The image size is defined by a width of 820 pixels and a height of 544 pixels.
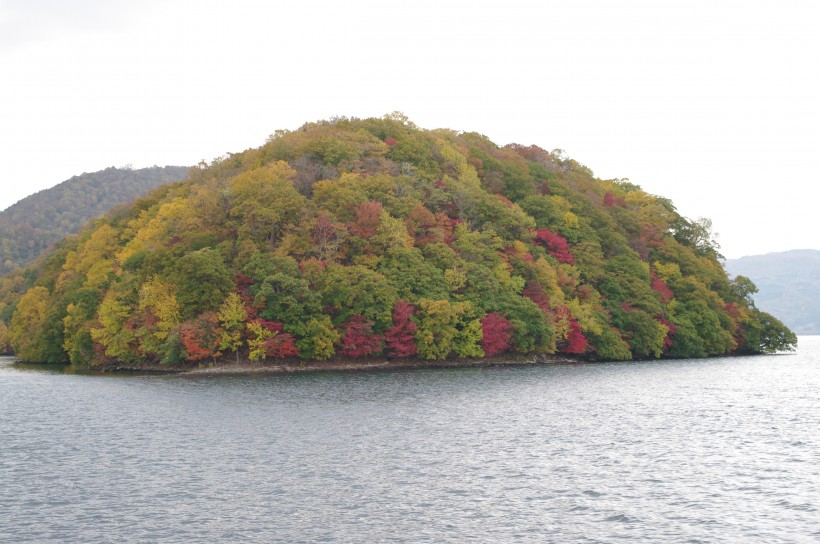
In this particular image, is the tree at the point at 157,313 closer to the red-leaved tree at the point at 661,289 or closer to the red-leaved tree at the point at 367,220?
the red-leaved tree at the point at 367,220

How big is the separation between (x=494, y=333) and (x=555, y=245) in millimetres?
30934

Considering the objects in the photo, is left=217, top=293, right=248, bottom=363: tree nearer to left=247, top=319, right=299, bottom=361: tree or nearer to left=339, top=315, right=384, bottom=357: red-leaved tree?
left=247, top=319, right=299, bottom=361: tree

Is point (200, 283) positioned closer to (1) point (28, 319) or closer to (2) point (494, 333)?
(2) point (494, 333)

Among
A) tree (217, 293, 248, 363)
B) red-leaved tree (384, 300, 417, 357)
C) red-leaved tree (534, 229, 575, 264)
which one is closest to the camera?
tree (217, 293, 248, 363)

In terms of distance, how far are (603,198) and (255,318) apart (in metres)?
87.4

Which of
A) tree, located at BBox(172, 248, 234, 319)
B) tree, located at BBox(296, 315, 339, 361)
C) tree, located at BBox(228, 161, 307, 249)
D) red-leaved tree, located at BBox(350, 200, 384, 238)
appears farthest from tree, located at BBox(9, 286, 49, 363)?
red-leaved tree, located at BBox(350, 200, 384, 238)

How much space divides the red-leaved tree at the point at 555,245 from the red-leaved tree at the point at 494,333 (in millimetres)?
27236

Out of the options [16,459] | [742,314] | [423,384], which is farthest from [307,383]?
[742,314]

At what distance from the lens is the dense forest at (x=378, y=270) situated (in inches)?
3442

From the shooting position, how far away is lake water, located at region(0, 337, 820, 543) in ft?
79.4

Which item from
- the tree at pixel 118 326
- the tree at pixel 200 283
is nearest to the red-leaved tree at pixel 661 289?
the tree at pixel 200 283

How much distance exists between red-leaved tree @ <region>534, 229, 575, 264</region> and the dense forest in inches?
10.5

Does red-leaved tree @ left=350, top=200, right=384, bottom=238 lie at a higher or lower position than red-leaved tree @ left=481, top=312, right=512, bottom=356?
higher

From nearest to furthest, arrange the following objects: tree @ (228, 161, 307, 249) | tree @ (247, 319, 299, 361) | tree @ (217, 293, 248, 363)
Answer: tree @ (217, 293, 248, 363) → tree @ (247, 319, 299, 361) → tree @ (228, 161, 307, 249)
